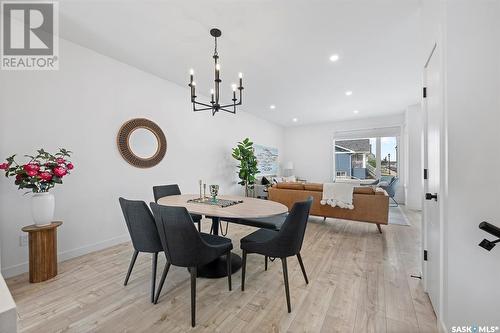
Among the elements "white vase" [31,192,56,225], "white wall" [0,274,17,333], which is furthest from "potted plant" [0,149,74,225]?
"white wall" [0,274,17,333]

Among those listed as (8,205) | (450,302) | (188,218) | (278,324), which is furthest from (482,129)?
(8,205)

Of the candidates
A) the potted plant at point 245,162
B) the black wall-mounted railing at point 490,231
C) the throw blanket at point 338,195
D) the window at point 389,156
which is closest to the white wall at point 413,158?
the window at point 389,156

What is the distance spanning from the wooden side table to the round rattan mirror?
4.18 ft

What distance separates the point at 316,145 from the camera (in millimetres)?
7461

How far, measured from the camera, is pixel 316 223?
4102 millimetres

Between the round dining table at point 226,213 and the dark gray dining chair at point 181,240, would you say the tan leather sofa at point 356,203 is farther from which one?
the dark gray dining chair at point 181,240

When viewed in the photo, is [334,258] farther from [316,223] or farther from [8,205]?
[8,205]

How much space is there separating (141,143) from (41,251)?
173 cm

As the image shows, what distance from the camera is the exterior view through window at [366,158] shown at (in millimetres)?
6488

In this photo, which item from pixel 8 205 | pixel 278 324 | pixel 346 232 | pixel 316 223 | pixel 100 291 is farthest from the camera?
pixel 316 223

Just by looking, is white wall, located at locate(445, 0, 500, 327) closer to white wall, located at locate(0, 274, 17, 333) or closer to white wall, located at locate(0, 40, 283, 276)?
white wall, located at locate(0, 274, 17, 333)

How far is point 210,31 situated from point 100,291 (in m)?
2.84

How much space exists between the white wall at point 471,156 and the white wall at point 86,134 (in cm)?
355

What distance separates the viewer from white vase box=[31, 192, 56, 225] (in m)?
2.02
